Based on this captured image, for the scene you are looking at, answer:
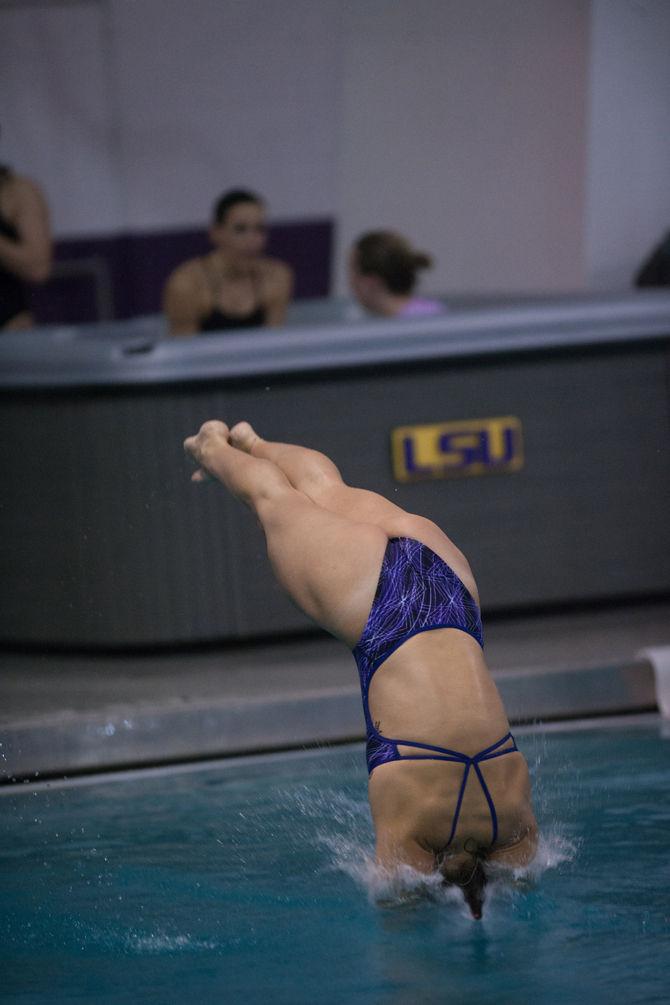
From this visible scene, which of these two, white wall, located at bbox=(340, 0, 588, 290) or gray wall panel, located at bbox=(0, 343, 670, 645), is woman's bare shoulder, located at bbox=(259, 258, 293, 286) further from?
A: white wall, located at bbox=(340, 0, 588, 290)

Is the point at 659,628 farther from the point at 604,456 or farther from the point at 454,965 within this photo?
the point at 454,965

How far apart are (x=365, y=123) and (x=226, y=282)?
342cm

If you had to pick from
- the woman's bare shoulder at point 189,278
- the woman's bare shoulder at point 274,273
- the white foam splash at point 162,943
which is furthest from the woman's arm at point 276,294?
the white foam splash at point 162,943

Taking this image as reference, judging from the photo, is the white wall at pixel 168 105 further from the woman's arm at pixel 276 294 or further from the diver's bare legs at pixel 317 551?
the diver's bare legs at pixel 317 551

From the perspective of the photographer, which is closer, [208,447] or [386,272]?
[208,447]

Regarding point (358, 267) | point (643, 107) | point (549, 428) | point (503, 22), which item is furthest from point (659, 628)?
point (503, 22)

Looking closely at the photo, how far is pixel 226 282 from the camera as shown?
587cm

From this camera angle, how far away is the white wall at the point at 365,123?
306 inches

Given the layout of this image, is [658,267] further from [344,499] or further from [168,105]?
→ [344,499]

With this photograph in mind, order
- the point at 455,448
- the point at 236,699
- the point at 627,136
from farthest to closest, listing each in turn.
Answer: the point at 627,136
the point at 455,448
the point at 236,699

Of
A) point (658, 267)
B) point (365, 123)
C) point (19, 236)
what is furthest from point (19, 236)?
point (365, 123)

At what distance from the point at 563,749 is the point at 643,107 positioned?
4710mm

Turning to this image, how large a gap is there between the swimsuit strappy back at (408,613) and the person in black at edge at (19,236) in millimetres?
3399

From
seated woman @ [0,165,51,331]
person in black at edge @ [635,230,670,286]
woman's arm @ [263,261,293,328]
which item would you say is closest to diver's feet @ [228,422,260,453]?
woman's arm @ [263,261,293,328]
